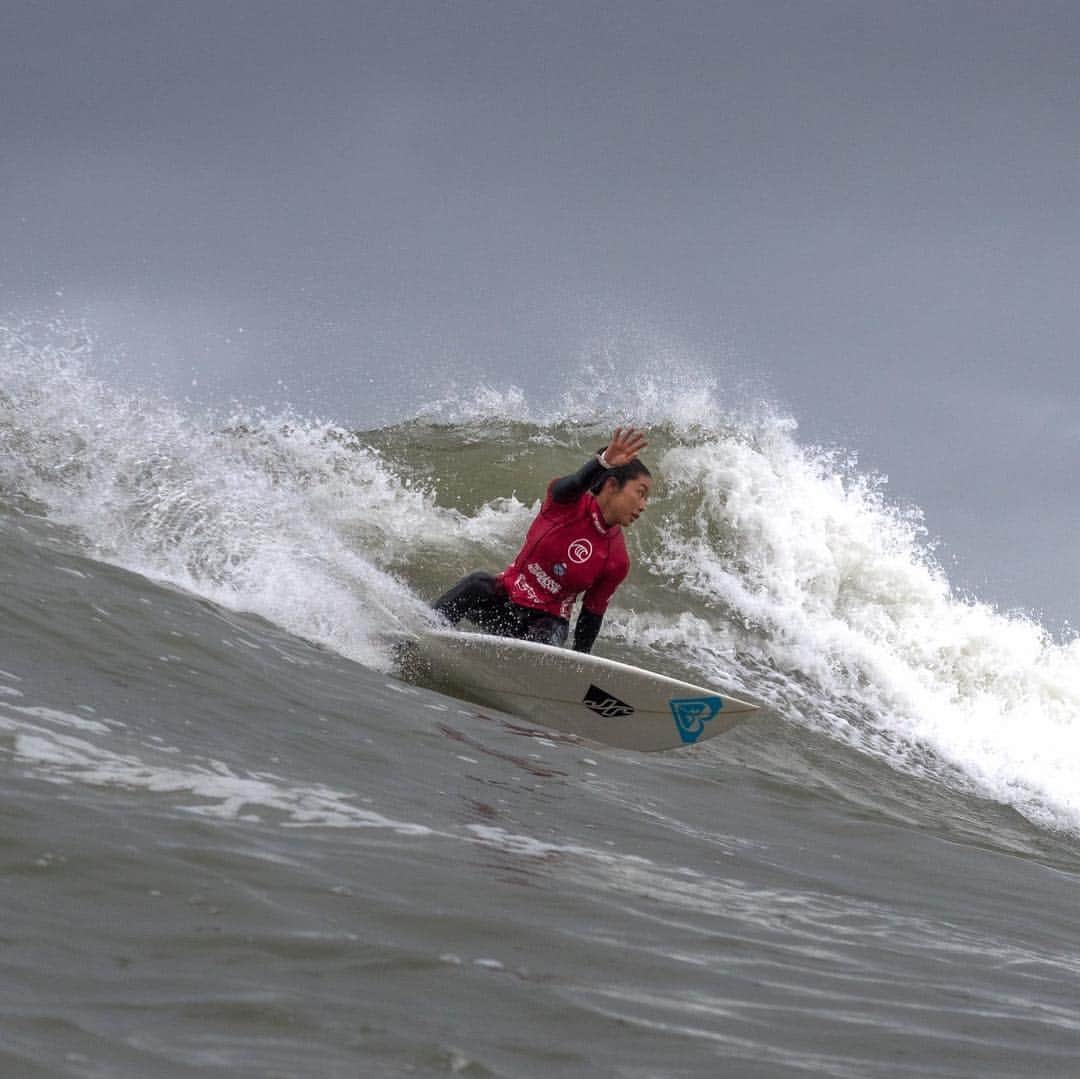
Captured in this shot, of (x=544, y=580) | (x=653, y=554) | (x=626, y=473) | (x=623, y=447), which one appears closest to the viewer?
(x=623, y=447)

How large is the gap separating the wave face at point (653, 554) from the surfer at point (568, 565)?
806 mm

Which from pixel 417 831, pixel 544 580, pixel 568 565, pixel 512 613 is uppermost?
pixel 568 565

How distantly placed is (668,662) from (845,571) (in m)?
3.92

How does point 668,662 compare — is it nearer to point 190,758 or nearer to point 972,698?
point 972,698

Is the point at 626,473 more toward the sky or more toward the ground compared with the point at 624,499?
more toward the sky

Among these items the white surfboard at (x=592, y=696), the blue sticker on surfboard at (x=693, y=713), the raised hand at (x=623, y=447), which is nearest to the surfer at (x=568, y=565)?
the raised hand at (x=623, y=447)

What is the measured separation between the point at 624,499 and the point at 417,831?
365 cm

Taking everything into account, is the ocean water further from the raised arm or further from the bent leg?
the raised arm

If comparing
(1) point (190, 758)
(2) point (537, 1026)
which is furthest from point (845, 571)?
(2) point (537, 1026)

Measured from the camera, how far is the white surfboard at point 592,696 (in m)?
7.56

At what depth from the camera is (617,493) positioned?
25.4ft

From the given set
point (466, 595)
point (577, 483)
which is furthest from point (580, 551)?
point (466, 595)

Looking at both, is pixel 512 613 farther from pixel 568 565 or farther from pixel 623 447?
pixel 623 447

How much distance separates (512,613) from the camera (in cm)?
824
